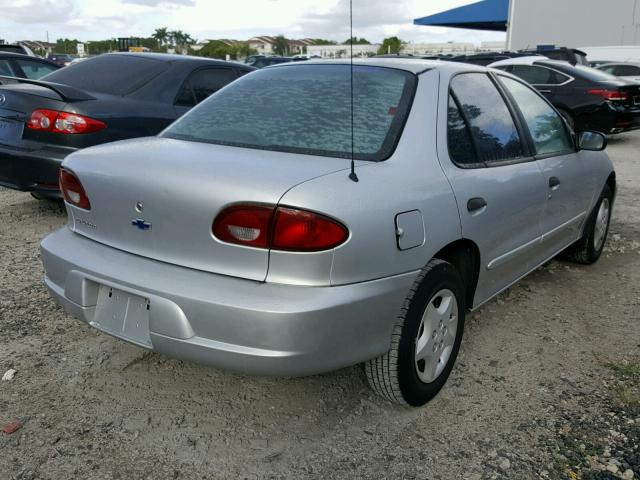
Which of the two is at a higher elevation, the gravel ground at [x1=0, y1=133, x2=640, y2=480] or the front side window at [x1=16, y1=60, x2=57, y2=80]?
the front side window at [x1=16, y1=60, x2=57, y2=80]

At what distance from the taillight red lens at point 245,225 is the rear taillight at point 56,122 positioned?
3.19 metres

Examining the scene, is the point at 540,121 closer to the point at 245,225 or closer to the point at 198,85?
the point at 245,225

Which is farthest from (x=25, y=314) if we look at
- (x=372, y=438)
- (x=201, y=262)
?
(x=372, y=438)

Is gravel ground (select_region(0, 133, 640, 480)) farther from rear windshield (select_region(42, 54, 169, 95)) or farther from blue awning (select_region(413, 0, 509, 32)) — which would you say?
blue awning (select_region(413, 0, 509, 32))

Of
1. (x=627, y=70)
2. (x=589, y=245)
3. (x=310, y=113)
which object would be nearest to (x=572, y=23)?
(x=627, y=70)

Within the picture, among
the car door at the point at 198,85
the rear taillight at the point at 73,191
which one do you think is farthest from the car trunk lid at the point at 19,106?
the rear taillight at the point at 73,191

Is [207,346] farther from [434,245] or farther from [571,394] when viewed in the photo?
[571,394]

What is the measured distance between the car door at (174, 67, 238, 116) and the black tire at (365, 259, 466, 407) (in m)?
3.62

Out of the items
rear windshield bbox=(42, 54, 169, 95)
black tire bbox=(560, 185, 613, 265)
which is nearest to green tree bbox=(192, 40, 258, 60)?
rear windshield bbox=(42, 54, 169, 95)

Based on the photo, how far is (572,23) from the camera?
34438 mm

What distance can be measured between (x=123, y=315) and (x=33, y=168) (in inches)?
118

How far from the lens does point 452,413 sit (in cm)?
272

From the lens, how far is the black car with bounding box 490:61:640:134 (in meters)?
10.4

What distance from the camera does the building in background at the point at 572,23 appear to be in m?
32.6
